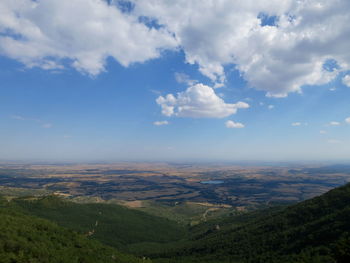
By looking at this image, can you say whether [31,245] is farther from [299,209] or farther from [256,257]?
[299,209]

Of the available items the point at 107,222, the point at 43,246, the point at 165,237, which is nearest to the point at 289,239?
the point at 165,237

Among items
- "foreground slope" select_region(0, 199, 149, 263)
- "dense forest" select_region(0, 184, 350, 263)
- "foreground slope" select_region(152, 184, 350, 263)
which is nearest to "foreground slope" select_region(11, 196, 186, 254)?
"dense forest" select_region(0, 184, 350, 263)

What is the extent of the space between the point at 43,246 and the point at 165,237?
9811 centimetres

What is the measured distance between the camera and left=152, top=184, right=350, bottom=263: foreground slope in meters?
83.2

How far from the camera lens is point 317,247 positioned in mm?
81500

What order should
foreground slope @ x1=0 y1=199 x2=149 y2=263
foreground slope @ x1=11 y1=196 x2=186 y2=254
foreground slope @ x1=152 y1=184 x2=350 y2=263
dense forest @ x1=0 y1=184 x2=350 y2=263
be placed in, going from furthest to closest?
1. foreground slope @ x1=11 y1=196 x2=186 y2=254
2. foreground slope @ x1=152 y1=184 x2=350 y2=263
3. dense forest @ x1=0 y1=184 x2=350 y2=263
4. foreground slope @ x1=0 y1=199 x2=149 y2=263

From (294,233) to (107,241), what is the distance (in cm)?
9569

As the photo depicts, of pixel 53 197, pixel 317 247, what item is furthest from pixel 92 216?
pixel 317 247

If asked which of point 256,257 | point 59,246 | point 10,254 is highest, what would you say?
point 10,254

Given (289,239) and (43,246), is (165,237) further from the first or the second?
(43,246)

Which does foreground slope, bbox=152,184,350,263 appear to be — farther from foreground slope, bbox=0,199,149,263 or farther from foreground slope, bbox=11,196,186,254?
foreground slope, bbox=0,199,149,263

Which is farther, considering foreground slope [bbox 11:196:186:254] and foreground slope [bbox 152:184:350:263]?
foreground slope [bbox 11:196:186:254]

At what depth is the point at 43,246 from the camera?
3108 inches

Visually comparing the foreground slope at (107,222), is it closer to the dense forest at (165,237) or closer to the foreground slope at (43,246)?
the dense forest at (165,237)
